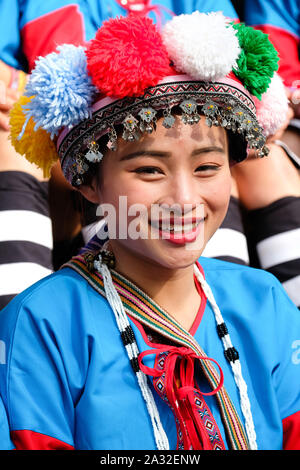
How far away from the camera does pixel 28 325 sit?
43.3 inches

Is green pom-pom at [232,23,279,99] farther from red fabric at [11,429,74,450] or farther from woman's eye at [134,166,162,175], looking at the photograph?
red fabric at [11,429,74,450]

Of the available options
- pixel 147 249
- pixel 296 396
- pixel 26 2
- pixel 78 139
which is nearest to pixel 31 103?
pixel 78 139

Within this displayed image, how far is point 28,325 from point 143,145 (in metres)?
0.41

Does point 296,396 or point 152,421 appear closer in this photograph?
point 152,421

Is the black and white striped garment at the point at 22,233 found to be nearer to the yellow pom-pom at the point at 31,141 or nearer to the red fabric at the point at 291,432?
the yellow pom-pom at the point at 31,141

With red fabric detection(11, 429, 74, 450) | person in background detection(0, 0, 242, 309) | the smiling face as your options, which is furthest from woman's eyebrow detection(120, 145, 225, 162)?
red fabric detection(11, 429, 74, 450)

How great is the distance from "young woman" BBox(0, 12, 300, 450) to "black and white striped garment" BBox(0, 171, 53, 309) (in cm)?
31

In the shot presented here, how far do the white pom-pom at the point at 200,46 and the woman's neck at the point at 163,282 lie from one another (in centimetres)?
40

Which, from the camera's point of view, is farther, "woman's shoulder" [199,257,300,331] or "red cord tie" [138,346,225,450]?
"woman's shoulder" [199,257,300,331]

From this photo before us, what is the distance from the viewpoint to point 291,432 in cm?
122

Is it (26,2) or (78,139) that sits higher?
(26,2)

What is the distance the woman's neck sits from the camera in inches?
47.8

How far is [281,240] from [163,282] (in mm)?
652
